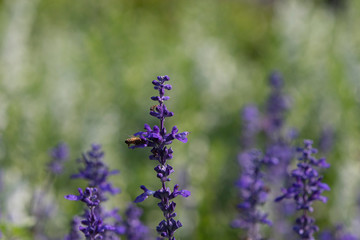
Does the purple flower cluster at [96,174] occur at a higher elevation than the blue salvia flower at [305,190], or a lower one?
higher

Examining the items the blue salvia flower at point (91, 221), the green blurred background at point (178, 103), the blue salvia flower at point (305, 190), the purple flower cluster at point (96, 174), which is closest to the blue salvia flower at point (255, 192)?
the blue salvia flower at point (305, 190)

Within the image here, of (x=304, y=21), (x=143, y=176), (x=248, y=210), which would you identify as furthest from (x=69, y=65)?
(x=248, y=210)

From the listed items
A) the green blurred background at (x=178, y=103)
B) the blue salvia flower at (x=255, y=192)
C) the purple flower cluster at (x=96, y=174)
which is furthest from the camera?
the green blurred background at (x=178, y=103)

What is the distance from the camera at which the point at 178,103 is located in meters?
6.50

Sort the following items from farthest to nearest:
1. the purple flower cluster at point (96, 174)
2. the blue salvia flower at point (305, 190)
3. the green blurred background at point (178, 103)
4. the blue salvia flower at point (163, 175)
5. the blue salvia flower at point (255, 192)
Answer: the green blurred background at point (178, 103) → the blue salvia flower at point (255, 192) → the purple flower cluster at point (96, 174) → the blue salvia flower at point (305, 190) → the blue salvia flower at point (163, 175)

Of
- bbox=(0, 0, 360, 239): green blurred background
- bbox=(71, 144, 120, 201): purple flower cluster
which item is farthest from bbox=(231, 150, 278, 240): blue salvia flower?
bbox=(0, 0, 360, 239): green blurred background

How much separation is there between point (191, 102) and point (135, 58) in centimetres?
132

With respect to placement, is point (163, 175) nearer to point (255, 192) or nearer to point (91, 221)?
point (91, 221)

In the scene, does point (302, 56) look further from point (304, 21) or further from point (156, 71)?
point (156, 71)

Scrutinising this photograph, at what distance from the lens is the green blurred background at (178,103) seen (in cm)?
471

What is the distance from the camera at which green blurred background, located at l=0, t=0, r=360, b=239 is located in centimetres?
471

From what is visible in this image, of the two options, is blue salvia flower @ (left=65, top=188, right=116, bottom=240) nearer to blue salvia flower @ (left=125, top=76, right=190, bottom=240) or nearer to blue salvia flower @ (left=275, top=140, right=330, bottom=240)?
blue salvia flower @ (left=125, top=76, right=190, bottom=240)

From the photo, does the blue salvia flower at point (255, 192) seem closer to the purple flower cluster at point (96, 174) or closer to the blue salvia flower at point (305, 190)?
the blue salvia flower at point (305, 190)

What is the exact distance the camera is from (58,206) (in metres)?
4.46
